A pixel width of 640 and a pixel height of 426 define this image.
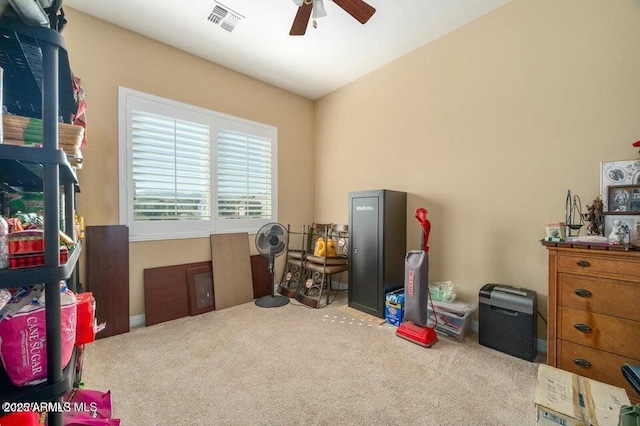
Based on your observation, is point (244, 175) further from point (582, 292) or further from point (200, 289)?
point (582, 292)

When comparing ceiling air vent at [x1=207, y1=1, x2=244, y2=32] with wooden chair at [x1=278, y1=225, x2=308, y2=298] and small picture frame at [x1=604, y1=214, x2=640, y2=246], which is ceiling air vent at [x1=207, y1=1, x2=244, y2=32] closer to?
wooden chair at [x1=278, y1=225, x2=308, y2=298]

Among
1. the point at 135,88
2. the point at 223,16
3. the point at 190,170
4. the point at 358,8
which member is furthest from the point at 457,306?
the point at 135,88

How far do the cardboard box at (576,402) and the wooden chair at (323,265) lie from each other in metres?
2.22

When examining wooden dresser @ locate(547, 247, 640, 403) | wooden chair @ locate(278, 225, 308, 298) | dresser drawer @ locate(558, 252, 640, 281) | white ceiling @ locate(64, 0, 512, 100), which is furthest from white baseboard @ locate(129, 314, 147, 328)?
dresser drawer @ locate(558, 252, 640, 281)

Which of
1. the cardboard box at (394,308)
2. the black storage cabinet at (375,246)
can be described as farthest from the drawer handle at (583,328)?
the black storage cabinet at (375,246)

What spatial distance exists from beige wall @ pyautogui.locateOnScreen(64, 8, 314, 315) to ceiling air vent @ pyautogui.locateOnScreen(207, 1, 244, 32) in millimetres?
769

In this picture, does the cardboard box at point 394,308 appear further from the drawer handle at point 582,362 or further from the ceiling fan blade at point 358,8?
the ceiling fan blade at point 358,8

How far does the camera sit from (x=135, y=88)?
2.80m

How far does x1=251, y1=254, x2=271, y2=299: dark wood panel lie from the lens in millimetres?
3633

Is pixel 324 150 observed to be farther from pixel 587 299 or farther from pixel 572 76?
pixel 587 299

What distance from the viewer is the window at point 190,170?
110 inches

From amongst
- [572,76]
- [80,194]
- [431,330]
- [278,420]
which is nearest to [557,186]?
[572,76]

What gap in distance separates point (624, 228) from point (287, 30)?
3.20 metres

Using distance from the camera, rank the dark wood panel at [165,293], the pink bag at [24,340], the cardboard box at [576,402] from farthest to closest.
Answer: the dark wood panel at [165,293], the cardboard box at [576,402], the pink bag at [24,340]
